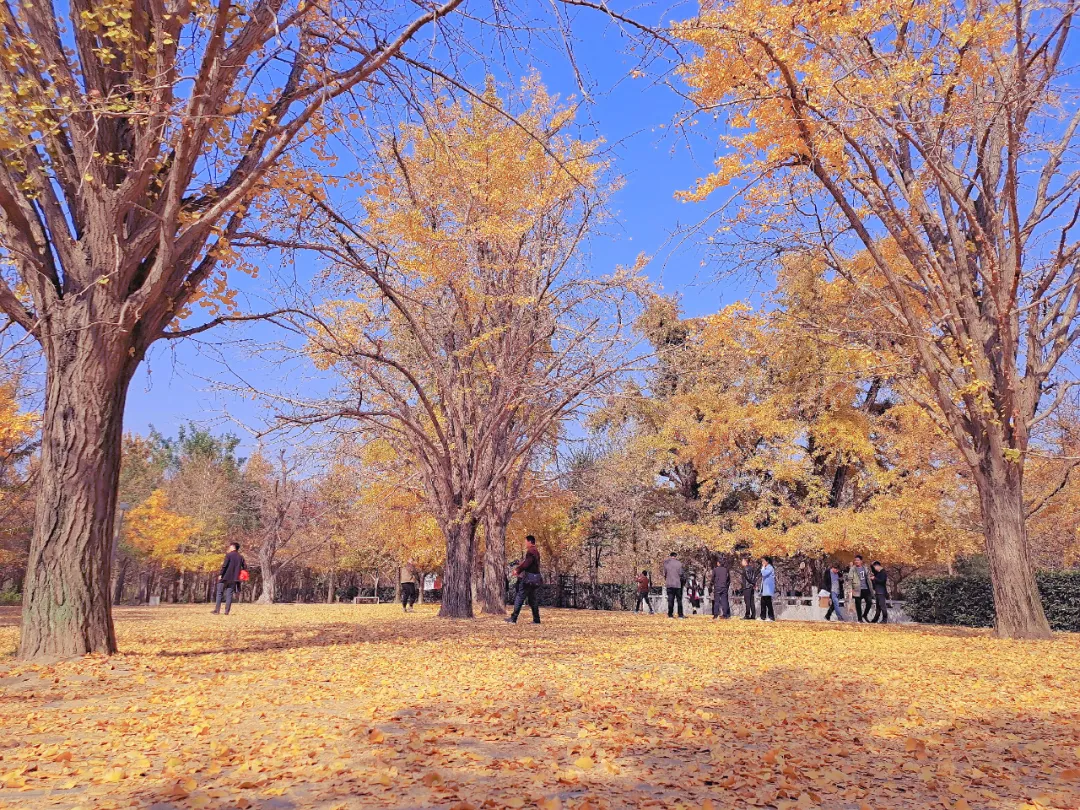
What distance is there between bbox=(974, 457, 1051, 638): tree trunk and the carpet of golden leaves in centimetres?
323

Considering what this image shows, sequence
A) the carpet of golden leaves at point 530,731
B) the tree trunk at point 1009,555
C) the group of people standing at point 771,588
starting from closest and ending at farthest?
the carpet of golden leaves at point 530,731 → the tree trunk at point 1009,555 → the group of people standing at point 771,588

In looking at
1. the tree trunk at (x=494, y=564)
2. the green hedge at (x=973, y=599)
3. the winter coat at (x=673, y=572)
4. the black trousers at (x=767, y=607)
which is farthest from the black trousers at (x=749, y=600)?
the tree trunk at (x=494, y=564)

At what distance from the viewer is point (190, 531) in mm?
42469

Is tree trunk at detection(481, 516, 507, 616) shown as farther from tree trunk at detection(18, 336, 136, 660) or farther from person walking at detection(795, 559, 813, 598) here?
person walking at detection(795, 559, 813, 598)

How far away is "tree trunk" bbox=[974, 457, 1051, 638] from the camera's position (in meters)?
11.6

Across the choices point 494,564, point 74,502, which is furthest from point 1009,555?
point 494,564

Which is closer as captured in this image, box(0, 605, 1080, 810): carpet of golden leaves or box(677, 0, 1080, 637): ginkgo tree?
box(0, 605, 1080, 810): carpet of golden leaves

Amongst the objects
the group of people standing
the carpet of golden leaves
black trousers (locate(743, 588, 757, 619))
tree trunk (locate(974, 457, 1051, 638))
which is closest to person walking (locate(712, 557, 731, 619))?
the group of people standing

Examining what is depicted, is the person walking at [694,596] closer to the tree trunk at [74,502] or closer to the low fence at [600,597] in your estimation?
the low fence at [600,597]

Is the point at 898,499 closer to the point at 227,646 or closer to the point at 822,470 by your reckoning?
the point at 822,470

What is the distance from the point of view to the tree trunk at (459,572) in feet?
53.8

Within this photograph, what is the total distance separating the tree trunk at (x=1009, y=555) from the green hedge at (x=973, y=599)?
9045 millimetres

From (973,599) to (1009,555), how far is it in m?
11.8

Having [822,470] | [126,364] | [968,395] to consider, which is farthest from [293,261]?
[822,470]
